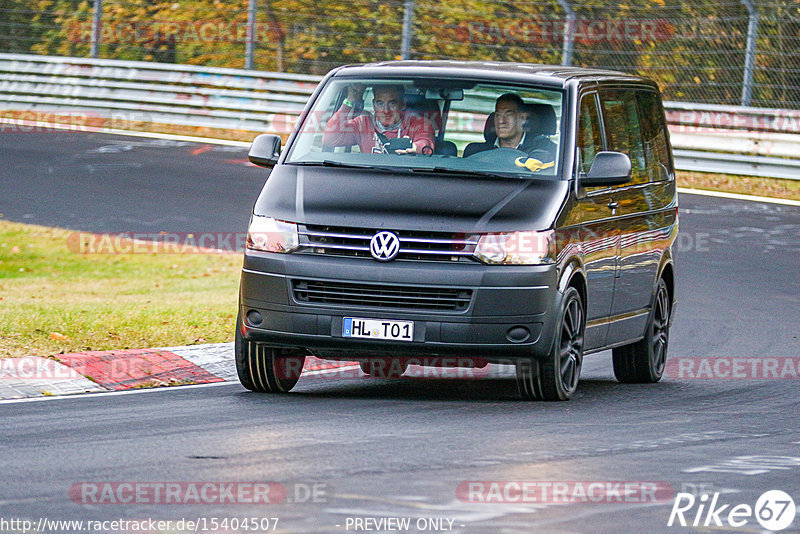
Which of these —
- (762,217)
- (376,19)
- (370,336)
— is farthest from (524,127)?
(376,19)

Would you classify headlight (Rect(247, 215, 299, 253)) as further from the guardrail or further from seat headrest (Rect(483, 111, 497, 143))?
the guardrail

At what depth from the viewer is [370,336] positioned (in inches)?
353

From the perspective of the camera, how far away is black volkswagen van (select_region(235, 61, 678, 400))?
351 inches

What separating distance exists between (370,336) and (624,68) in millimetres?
16627

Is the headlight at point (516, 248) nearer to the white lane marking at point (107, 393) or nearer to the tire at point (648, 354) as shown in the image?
the white lane marking at point (107, 393)

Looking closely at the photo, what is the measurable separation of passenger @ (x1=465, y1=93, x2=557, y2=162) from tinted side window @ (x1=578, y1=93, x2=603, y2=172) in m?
0.26

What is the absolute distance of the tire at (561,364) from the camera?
30.3 ft

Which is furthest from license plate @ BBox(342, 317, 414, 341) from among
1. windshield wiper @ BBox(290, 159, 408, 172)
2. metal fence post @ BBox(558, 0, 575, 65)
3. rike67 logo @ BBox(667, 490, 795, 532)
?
metal fence post @ BBox(558, 0, 575, 65)

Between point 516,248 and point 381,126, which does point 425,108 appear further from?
point 516,248

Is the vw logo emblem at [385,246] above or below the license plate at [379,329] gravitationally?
above

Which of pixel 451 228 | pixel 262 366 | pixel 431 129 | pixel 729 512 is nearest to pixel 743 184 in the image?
pixel 431 129

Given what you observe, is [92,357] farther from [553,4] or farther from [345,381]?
[553,4]

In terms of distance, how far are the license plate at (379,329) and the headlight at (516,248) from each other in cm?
58

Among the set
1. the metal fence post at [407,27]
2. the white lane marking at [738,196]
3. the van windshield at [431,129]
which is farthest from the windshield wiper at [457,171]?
the metal fence post at [407,27]
